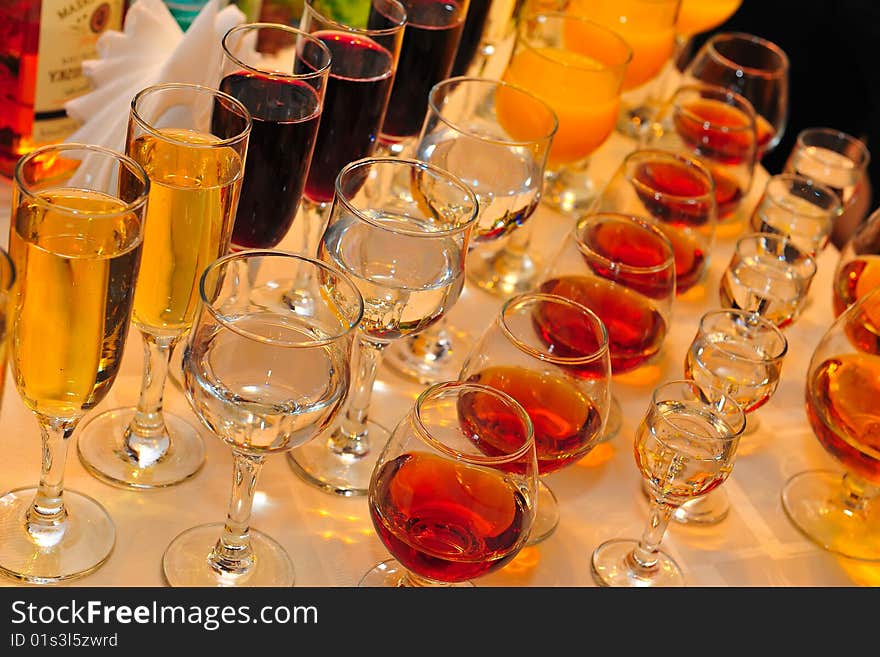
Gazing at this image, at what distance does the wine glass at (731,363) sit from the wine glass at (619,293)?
47mm

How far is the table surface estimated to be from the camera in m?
1.06

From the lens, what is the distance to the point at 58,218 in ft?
2.71

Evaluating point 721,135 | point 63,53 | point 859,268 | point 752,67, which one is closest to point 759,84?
point 752,67

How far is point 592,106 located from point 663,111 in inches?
20.0

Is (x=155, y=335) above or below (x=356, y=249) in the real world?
below

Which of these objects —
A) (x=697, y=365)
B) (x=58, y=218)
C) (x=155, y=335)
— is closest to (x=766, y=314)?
(x=697, y=365)

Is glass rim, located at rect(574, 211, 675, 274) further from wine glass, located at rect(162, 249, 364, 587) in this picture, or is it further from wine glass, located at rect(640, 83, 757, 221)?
wine glass, located at rect(162, 249, 364, 587)

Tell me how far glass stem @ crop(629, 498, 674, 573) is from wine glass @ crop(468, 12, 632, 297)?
0.45 meters

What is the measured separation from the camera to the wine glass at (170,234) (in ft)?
3.20

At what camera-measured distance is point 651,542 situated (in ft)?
3.79

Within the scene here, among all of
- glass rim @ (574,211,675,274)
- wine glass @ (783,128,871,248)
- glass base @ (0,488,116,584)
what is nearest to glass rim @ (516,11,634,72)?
glass rim @ (574,211,675,274)
